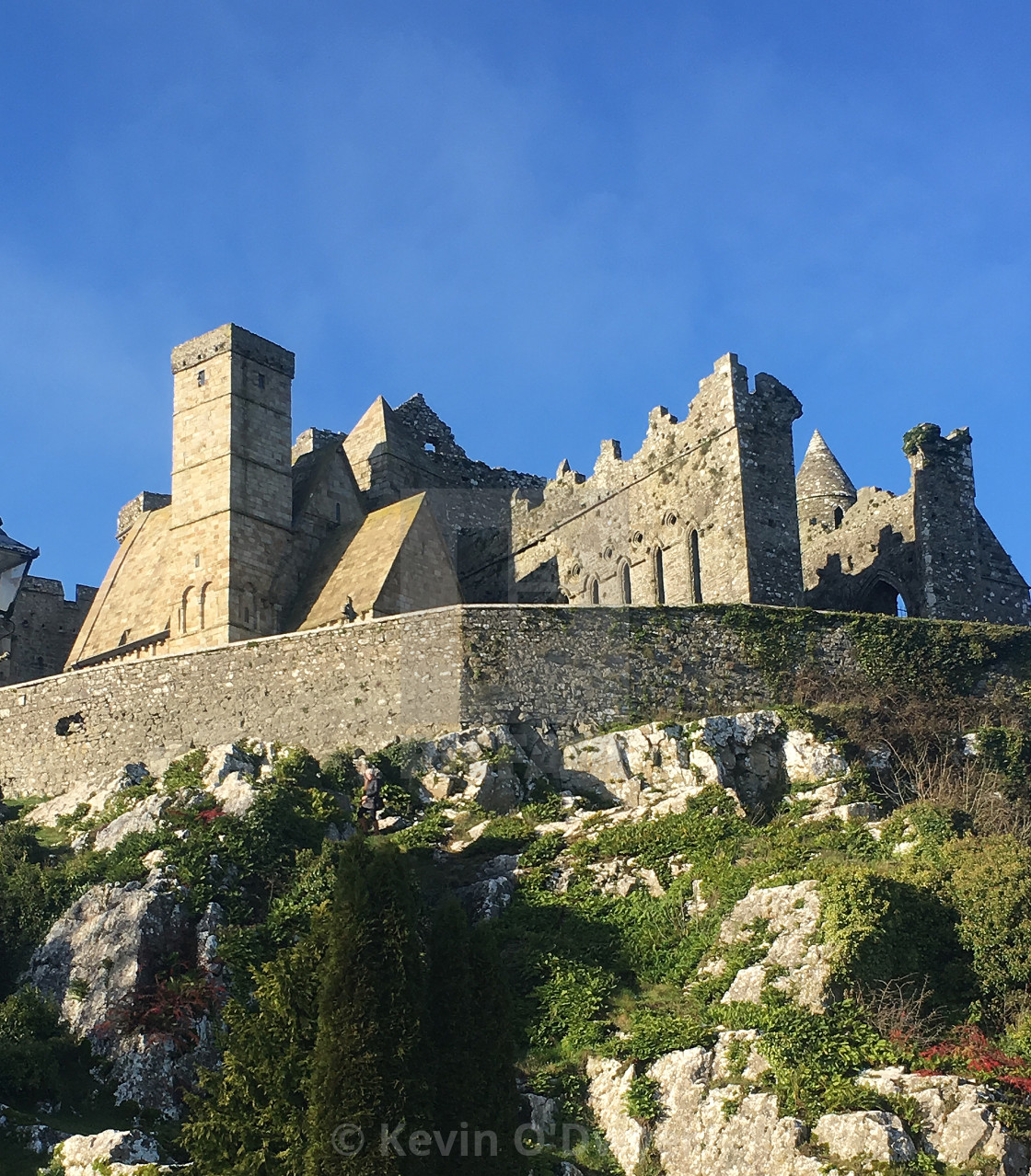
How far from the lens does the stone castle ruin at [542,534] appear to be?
1491 inches

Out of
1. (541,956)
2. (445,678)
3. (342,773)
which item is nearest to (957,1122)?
(541,956)

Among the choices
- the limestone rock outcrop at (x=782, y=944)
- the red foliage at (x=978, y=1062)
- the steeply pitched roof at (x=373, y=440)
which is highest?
the steeply pitched roof at (x=373, y=440)

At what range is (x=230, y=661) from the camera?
3491cm

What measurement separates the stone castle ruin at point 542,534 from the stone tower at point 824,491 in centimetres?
7

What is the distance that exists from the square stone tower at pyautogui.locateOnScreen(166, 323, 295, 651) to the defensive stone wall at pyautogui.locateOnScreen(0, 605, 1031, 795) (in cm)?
299

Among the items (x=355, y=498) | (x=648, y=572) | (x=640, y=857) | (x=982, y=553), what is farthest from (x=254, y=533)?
(x=982, y=553)

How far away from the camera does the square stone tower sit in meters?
38.4

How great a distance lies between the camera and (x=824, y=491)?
44906 mm

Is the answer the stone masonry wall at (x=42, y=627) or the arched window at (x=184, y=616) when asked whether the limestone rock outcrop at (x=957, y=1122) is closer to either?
the arched window at (x=184, y=616)

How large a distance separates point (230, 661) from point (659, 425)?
1201cm

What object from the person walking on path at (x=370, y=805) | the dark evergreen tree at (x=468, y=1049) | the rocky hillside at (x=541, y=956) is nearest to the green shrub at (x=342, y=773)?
the rocky hillside at (x=541, y=956)

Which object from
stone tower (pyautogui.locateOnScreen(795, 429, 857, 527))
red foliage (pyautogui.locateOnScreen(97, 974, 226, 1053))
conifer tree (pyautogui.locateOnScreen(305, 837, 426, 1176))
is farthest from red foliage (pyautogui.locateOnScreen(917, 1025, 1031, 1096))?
stone tower (pyautogui.locateOnScreen(795, 429, 857, 527))

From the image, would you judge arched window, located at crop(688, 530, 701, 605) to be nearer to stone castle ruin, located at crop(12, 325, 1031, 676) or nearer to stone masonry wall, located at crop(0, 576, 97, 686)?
stone castle ruin, located at crop(12, 325, 1031, 676)

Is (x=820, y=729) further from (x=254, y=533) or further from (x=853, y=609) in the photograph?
(x=254, y=533)
